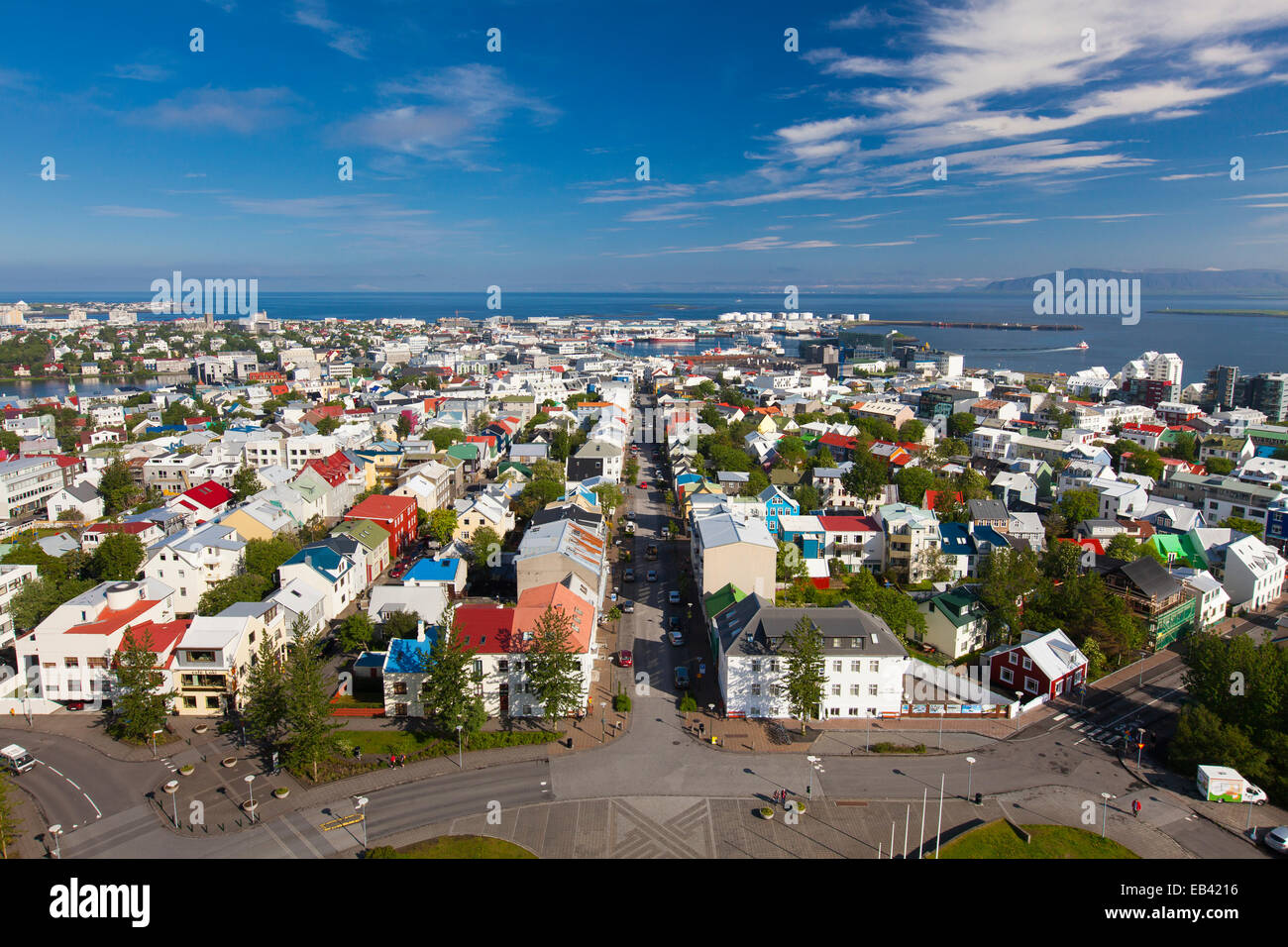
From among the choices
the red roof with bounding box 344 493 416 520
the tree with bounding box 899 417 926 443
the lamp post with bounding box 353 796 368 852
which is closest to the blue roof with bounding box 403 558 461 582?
the red roof with bounding box 344 493 416 520

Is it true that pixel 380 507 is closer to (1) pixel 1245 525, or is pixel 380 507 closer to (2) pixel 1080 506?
(2) pixel 1080 506

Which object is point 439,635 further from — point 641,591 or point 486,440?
point 486,440

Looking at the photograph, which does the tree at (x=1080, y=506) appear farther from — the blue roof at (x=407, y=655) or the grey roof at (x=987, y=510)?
the blue roof at (x=407, y=655)

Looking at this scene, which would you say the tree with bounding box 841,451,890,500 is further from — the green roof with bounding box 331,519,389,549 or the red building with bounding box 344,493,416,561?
the green roof with bounding box 331,519,389,549

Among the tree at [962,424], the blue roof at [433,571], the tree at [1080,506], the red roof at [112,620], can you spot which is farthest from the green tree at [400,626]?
the tree at [962,424]

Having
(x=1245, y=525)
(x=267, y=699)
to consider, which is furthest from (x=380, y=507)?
(x=1245, y=525)
